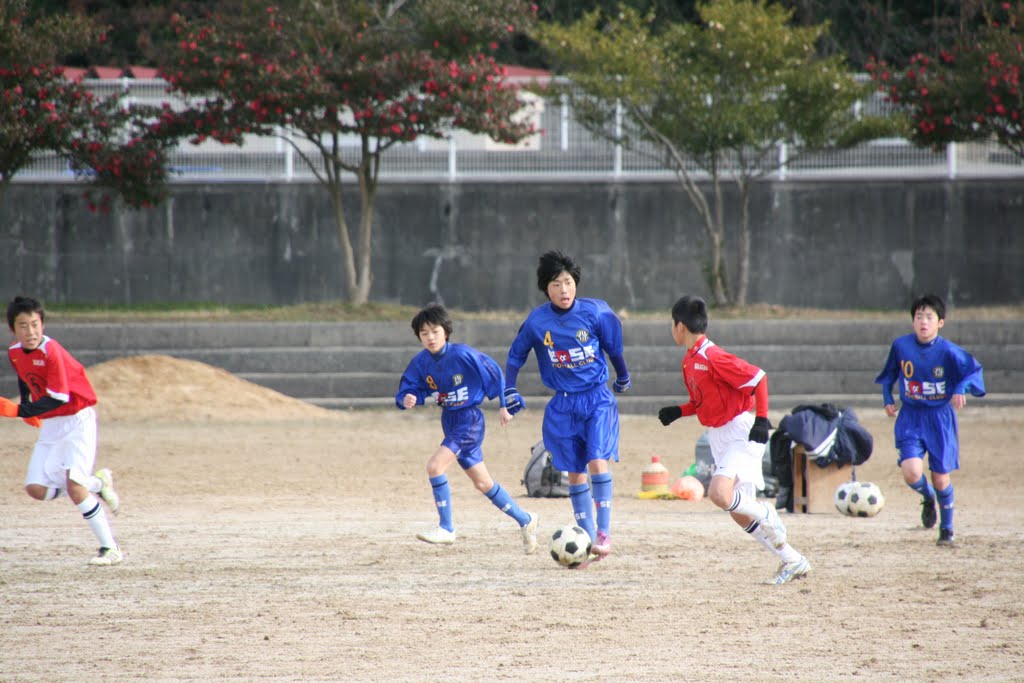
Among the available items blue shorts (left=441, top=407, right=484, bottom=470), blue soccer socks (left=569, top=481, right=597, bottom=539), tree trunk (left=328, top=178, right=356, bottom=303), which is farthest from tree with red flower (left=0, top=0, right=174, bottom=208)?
blue soccer socks (left=569, top=481, right=597, bottom=539)

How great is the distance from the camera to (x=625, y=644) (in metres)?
5.96

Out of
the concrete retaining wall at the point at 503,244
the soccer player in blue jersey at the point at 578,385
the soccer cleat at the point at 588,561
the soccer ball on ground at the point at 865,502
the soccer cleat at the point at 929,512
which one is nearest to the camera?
the soccer cleat at the point at 588,561

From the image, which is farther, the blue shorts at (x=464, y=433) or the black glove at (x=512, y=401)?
the blue shorts at (x=464, y=433)

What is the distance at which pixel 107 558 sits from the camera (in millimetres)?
7812

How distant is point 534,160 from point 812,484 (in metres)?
12.9

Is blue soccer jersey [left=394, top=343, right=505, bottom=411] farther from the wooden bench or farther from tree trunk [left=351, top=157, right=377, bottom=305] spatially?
tree trunk [left=351, top=157, right=377, bottom=305]

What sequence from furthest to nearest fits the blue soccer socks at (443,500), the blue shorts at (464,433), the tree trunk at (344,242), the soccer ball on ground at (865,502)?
the tree trunk at (344,242) < the soccer ball on ground at (865,502) < the blue soccer socks at (443,500) < the blue shorts at (464,433)

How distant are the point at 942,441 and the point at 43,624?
6.01m

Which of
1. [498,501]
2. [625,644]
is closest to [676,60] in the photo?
[498,501]

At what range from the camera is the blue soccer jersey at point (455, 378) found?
8.34 meters

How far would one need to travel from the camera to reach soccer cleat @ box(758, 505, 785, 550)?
7.23 metres

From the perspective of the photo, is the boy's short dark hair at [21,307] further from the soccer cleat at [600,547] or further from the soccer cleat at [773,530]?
the soccer cleat at [773,530]

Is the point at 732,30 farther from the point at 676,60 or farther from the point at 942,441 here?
the point at 942,441

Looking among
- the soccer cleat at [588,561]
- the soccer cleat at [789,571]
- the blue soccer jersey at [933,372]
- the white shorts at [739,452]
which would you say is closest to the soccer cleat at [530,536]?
the soccer cleat at [588,561]
